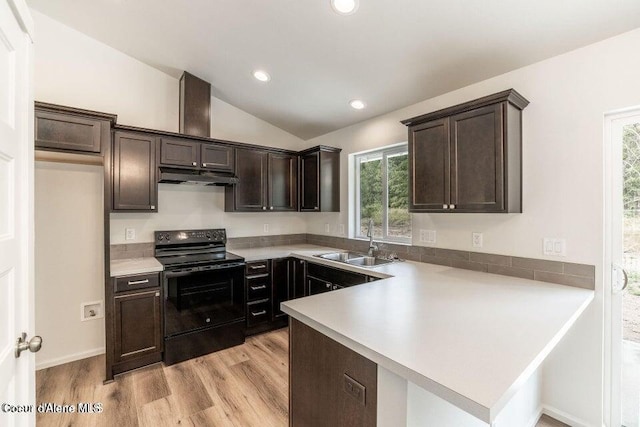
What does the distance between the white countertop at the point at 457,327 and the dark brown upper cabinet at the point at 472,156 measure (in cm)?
59

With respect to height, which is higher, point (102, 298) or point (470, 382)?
point (470, 382)

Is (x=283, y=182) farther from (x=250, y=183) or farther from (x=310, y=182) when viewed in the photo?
(x=250, y=183)

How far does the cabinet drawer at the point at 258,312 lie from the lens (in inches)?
125

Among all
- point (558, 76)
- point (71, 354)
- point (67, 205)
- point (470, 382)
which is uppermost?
point (558, 76)

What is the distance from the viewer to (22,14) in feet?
3.20

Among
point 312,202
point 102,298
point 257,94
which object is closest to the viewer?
point 102,298

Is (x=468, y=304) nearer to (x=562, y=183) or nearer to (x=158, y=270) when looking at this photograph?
(x=562, y=183)

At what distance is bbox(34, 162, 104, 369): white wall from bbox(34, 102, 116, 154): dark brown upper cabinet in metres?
0.53

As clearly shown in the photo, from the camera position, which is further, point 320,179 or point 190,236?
point 320,179

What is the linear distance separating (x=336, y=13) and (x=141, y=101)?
7.52ft

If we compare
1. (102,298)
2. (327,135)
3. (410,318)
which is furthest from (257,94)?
(410,318)

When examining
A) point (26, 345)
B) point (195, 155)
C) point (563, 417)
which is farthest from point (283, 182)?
point (563, 417)

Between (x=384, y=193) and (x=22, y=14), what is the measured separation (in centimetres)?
297

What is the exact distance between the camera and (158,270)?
258cm
